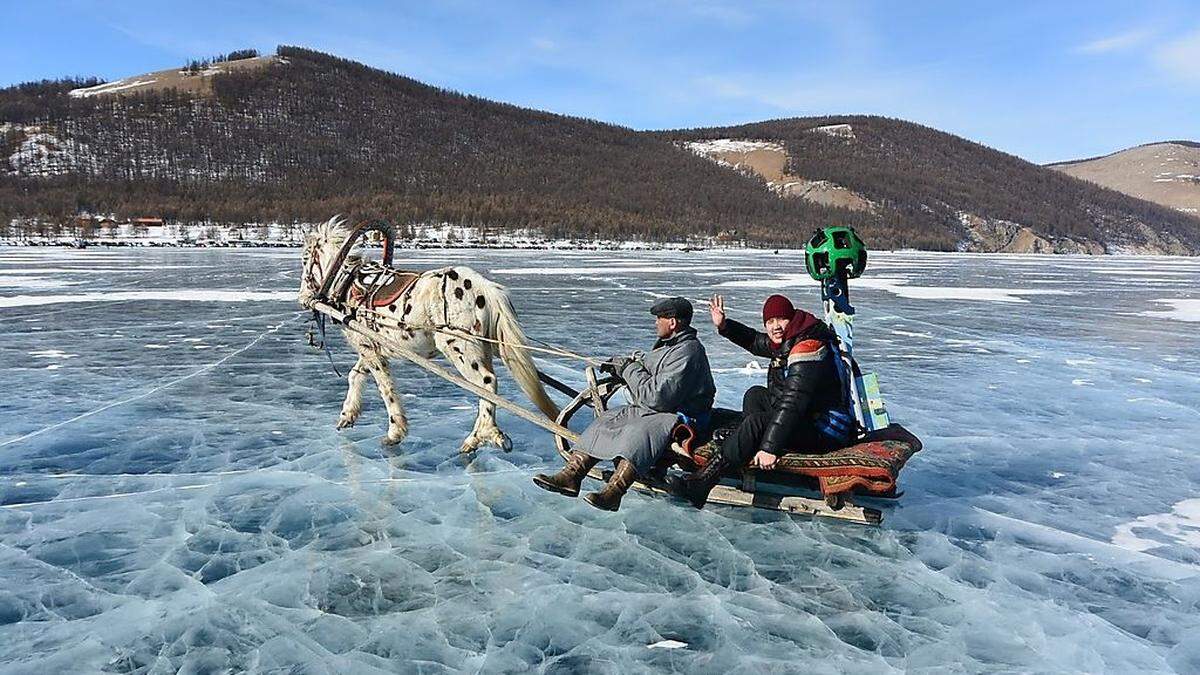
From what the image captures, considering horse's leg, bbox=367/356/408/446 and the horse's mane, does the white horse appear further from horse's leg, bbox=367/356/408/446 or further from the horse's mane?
the horse's mane

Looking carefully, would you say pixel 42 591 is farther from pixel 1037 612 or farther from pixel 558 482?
pixel 1037 612

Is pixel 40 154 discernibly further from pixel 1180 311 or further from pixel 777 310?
pixel 777 310

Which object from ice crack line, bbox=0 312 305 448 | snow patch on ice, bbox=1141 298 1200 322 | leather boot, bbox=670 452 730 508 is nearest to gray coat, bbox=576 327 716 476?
leather boot, bbox=670 452 730 508

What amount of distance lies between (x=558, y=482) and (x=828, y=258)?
221cm

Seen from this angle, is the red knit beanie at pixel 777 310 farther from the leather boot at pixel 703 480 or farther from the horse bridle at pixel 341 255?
the horse bridle at pixel 341 255

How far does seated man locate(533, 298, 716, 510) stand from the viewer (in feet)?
14.7

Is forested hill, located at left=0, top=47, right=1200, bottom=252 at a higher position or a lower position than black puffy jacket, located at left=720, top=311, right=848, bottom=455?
higher

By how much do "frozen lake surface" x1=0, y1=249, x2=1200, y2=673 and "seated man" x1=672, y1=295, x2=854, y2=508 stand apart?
0.50m

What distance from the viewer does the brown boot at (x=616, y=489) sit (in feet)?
14.6

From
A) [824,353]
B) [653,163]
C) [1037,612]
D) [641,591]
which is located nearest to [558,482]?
[641,591]

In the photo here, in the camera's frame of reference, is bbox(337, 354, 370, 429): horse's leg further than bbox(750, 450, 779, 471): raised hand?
Yes

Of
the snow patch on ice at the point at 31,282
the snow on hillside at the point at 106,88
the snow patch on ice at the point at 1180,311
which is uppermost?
the snow on hillside at the point at 106,88

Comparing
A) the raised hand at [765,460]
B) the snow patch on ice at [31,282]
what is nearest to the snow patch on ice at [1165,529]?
the raised hand at [765,460]

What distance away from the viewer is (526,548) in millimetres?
4367
